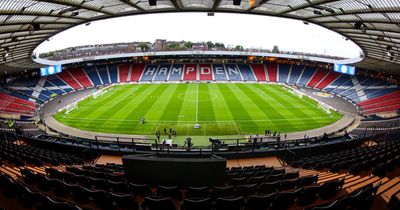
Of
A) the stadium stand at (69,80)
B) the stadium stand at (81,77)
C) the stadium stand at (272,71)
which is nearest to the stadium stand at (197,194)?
the stadium stand at (69,80)

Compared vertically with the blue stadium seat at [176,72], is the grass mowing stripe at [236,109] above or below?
below

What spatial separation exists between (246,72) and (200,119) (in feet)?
134

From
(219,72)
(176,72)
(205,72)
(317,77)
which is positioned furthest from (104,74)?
(317,77)

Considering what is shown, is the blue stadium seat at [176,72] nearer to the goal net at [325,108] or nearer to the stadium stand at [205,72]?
the stadium stand at [205,72]

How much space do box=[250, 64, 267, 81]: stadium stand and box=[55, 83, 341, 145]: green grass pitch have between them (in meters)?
13.8

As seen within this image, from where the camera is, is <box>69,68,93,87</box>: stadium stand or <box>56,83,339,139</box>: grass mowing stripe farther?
<box>69,68,93,87</box>: stadium stand

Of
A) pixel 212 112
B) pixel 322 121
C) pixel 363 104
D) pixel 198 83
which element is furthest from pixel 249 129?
pixel 198 83

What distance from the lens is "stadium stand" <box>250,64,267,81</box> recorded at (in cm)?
7044

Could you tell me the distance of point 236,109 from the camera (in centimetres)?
4175

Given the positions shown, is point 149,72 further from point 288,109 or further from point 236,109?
point 288,109

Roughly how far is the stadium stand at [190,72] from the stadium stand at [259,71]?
16761 millimetres

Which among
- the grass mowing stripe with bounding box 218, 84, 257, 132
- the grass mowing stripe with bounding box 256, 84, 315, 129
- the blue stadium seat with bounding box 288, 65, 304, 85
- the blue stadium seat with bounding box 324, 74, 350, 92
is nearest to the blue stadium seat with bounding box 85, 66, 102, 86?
the grass mowing stripe with bounding box 218, 84, 257, 132

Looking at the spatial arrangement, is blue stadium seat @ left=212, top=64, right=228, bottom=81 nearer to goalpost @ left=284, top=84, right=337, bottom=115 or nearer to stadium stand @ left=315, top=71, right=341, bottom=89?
goalpost @ left=284, top=84, right=337, bottom=115

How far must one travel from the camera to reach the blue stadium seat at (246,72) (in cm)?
7043
